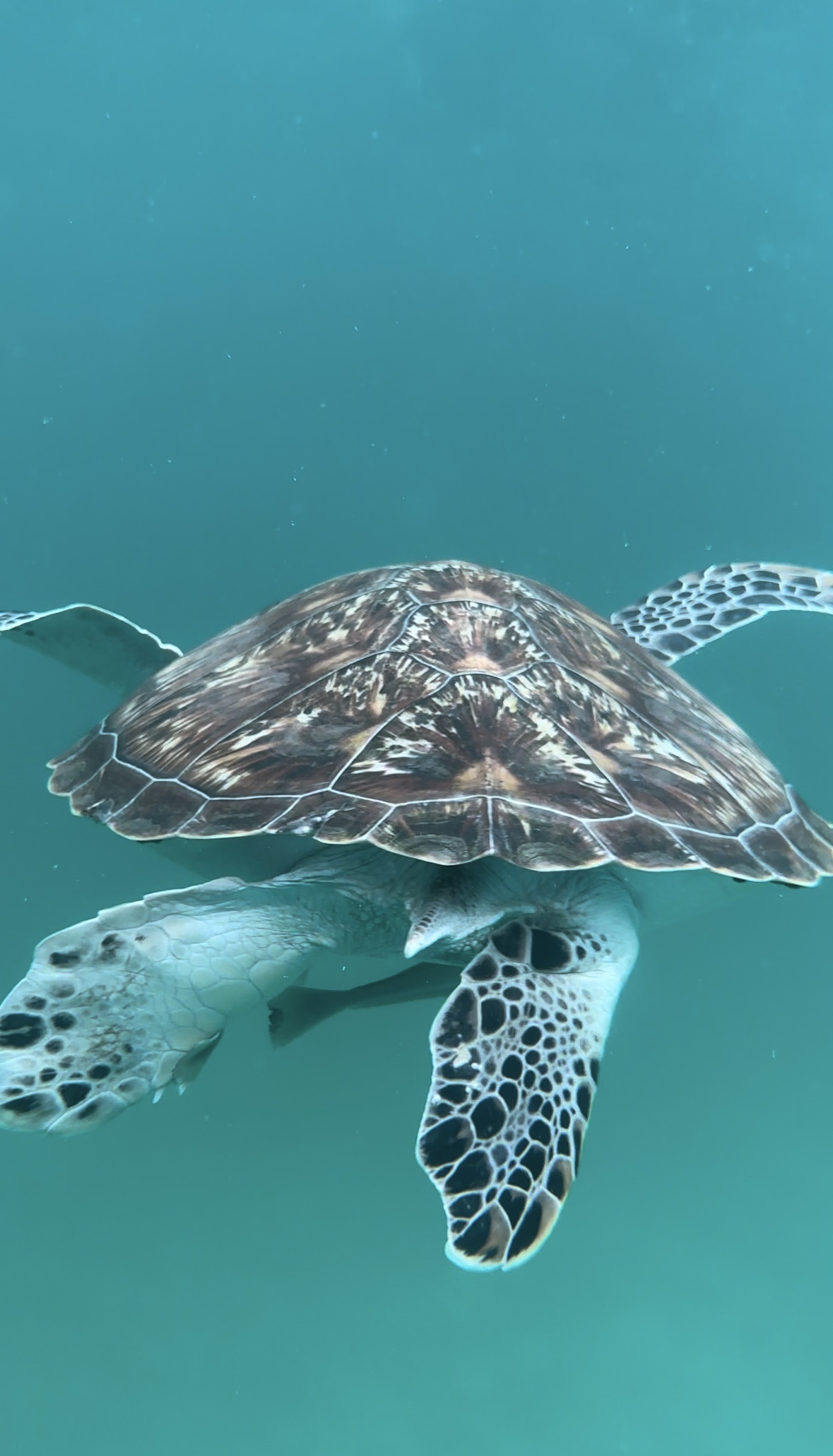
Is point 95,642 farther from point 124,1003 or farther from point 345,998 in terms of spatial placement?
point 124,1003

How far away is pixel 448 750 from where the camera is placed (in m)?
2.29

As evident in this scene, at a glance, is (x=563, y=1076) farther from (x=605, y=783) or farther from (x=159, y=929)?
(x=159, y=929)

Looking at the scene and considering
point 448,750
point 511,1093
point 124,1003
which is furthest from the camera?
point 448,750

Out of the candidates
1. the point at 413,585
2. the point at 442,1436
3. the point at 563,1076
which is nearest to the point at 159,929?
the point at 563,1076

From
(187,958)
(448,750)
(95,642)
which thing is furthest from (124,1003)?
(95,642)

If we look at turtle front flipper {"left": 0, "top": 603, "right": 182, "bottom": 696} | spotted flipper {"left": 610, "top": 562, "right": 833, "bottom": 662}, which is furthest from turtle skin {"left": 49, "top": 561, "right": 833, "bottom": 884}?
spotted flipper {"left": 610, "top": 562, "right": 833, "bottom": 662}

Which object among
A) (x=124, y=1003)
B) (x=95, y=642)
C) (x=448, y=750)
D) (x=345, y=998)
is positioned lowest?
(x=124, y=1003)

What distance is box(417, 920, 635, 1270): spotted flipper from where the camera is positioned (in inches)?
66.1

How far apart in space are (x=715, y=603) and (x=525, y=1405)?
3.90m

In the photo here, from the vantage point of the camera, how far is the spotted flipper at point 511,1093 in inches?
66.1

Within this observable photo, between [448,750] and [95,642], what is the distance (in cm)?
223

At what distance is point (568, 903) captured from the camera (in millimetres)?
2428

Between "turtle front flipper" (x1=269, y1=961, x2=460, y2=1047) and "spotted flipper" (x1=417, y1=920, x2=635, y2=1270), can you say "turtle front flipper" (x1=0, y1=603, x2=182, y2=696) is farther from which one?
"spotted flipper" (x1=417, y1=920, x2=635, y2=1270)

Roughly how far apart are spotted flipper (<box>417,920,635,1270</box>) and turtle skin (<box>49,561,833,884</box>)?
0.97 ft
